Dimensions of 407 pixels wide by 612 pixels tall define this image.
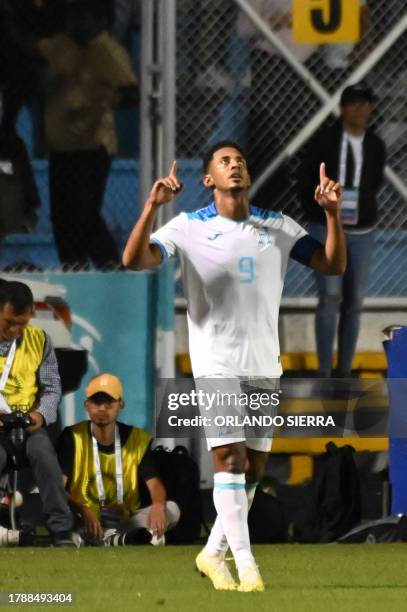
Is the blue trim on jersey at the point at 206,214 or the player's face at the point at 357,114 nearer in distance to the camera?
the blue trim on jersey at the point at 206,214

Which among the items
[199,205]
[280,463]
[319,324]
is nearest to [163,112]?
[199,205]

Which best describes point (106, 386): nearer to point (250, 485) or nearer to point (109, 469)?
point (109, 469)

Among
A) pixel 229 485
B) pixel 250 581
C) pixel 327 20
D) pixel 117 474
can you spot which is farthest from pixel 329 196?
pixel 327 20

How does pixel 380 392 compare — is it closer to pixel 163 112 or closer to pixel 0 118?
pixel 163 112

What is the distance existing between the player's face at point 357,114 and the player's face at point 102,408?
8.51ft

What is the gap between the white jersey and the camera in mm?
7105

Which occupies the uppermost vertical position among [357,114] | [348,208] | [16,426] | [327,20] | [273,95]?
[327,20]

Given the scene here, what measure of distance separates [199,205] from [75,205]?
817 mm

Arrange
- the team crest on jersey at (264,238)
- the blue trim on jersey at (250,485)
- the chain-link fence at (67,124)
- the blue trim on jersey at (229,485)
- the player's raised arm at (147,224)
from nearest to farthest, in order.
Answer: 1. the player's raised arm at (147,224)
2. the blue trim on jersey at (229,485)
3. the team crest on jersey at (264,238)
4. the blue trim on jersey at (250,485)
5. the chain-link fence at (67,124)

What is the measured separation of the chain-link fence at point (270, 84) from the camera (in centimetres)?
1082

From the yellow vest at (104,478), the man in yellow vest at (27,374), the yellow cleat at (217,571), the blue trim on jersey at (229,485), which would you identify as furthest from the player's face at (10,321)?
the blue trim on jersey at (229,485)

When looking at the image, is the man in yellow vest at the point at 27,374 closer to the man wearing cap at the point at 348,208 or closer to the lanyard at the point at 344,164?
the man wearing cap at the point at 348,208

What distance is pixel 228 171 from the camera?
7078 millimetres

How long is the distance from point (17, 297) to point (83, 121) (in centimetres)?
174
